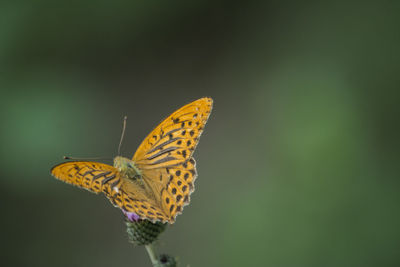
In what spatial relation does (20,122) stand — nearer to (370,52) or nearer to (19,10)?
(19,10)

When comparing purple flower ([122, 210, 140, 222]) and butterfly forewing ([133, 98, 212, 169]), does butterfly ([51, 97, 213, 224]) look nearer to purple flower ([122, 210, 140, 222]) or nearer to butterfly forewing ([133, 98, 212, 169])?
butterfly forewing ([133, 98, 212, 169])

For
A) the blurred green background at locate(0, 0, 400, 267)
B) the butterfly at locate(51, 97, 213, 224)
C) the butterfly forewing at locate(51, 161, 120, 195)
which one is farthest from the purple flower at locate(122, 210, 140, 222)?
the blurred green background at locate(0, 0, 400, 267)

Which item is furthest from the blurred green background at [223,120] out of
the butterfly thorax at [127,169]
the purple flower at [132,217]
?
the butterfly thorax at [127,169]

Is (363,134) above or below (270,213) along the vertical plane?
above

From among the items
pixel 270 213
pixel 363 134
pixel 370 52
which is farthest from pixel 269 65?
pixel 270 213

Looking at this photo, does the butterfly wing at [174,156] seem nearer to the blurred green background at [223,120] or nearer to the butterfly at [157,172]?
the butterfly at [157,172]

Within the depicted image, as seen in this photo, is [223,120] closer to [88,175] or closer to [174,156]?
[174,156]

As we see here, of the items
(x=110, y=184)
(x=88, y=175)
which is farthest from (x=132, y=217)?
(x=88, y=175)
